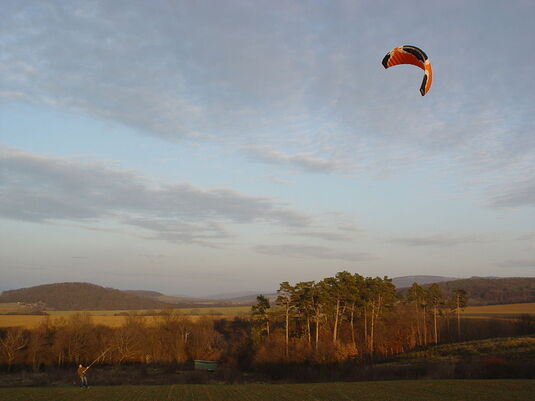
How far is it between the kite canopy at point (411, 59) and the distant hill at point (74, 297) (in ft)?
445

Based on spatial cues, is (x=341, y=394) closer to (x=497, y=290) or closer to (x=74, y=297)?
(x=497, y=290)

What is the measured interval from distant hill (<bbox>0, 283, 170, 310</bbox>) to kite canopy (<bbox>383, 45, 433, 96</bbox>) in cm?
13556

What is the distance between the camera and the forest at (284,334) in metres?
58.0

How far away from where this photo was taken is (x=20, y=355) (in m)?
63.5

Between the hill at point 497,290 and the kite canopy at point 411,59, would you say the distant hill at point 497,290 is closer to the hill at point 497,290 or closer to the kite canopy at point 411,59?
Result: the hill at point 497,290

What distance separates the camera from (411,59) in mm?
19594

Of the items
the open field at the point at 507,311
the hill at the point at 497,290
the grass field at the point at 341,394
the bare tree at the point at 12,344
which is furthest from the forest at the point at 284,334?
the hill at the point at 497,290

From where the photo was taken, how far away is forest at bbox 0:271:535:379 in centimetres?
5797

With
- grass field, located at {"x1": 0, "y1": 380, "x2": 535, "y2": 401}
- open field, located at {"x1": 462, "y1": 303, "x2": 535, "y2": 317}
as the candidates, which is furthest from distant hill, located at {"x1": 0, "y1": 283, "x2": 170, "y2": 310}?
grass field, located at {"x1": 0, "y1": 380, "x2": 535, "y2": 401}

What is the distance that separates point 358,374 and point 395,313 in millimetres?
32368

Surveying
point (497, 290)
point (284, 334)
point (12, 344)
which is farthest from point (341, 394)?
point (497, 290)

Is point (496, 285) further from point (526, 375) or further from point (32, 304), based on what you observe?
point (32, 304)

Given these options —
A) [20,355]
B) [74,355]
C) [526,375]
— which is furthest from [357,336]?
[20,355]

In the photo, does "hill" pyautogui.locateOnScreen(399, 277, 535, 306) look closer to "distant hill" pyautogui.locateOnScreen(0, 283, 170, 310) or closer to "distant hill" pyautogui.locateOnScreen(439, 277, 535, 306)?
"distant hill" pyautogui.locateOnScreen(439, 277, 535, 306)
